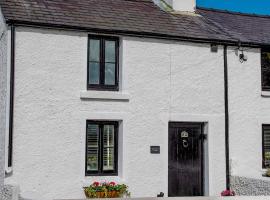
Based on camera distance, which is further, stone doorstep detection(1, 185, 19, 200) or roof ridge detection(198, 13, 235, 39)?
roof ridge detection(198, 13, 235, 39)

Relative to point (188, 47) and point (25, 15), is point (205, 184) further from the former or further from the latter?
point (25, 15)

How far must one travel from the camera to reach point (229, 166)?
14414mm

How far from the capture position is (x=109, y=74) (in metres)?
13.6

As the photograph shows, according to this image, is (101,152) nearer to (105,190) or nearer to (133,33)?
(105,190)

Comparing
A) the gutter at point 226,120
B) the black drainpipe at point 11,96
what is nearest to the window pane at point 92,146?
the black drainpipe at point 11,96

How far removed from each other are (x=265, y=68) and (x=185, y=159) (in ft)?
13.6

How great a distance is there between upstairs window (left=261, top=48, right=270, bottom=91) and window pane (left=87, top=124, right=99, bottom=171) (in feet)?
18.9

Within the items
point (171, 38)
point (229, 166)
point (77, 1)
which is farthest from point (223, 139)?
point (77, 1)

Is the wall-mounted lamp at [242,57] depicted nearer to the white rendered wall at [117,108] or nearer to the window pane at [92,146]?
the white rendered wall at [117,108]

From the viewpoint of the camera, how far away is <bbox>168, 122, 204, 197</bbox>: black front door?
13953mm

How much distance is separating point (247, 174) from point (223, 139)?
129cm

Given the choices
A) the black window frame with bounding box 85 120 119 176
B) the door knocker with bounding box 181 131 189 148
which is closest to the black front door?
the door knocker with bounding box 181 131 189 148

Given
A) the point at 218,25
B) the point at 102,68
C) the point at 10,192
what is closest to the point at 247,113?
the point at 218,25

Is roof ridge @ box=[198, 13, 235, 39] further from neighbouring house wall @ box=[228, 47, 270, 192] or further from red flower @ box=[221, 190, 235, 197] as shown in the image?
red flower @ box=[221, 190, 235, 197]
